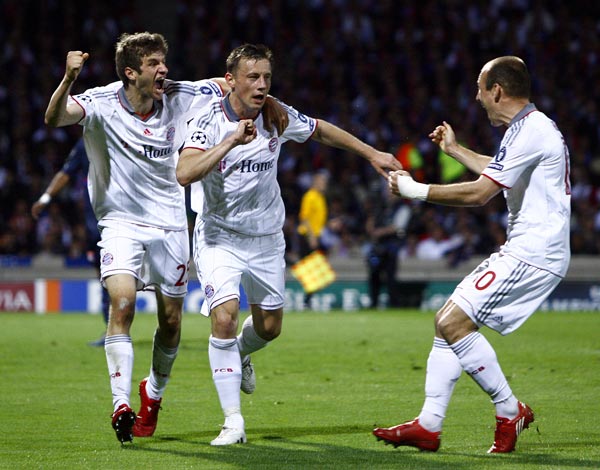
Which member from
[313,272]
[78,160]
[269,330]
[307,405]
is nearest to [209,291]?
[269,330]

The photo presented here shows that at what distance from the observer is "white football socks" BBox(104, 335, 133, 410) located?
20.4ft

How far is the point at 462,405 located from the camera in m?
7.64

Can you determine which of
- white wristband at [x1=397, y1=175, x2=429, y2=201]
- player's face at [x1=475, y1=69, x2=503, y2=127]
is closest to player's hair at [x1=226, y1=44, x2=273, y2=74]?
white wristband at [x1=397, y1=175, x2=429, y2=201]

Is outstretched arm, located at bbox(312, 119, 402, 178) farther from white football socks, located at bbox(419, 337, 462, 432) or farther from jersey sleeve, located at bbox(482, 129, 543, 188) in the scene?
white football socks, located at bbox(419, 337, 462, 432)

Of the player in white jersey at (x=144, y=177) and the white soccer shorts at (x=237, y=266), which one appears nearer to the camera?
the white soccer shorts at (x=237, y=266)

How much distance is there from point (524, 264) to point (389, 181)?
0.89 metres

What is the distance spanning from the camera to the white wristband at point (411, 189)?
5816 mm

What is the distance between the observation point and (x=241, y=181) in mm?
6582

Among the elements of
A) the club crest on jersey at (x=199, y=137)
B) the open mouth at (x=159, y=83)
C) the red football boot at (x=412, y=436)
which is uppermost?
the open mouth at (x=159, y=83)

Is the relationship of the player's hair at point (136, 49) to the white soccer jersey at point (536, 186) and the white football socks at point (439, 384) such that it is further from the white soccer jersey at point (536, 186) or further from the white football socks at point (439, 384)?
the white football socks at point (439, 384)

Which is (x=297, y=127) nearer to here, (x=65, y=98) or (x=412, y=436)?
(x=65, y=98)

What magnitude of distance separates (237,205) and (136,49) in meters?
1.16

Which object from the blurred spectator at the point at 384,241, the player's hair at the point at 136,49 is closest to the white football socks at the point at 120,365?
the player's hair at the point at 136,49

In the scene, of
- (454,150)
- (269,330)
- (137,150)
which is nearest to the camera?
(454,150)
